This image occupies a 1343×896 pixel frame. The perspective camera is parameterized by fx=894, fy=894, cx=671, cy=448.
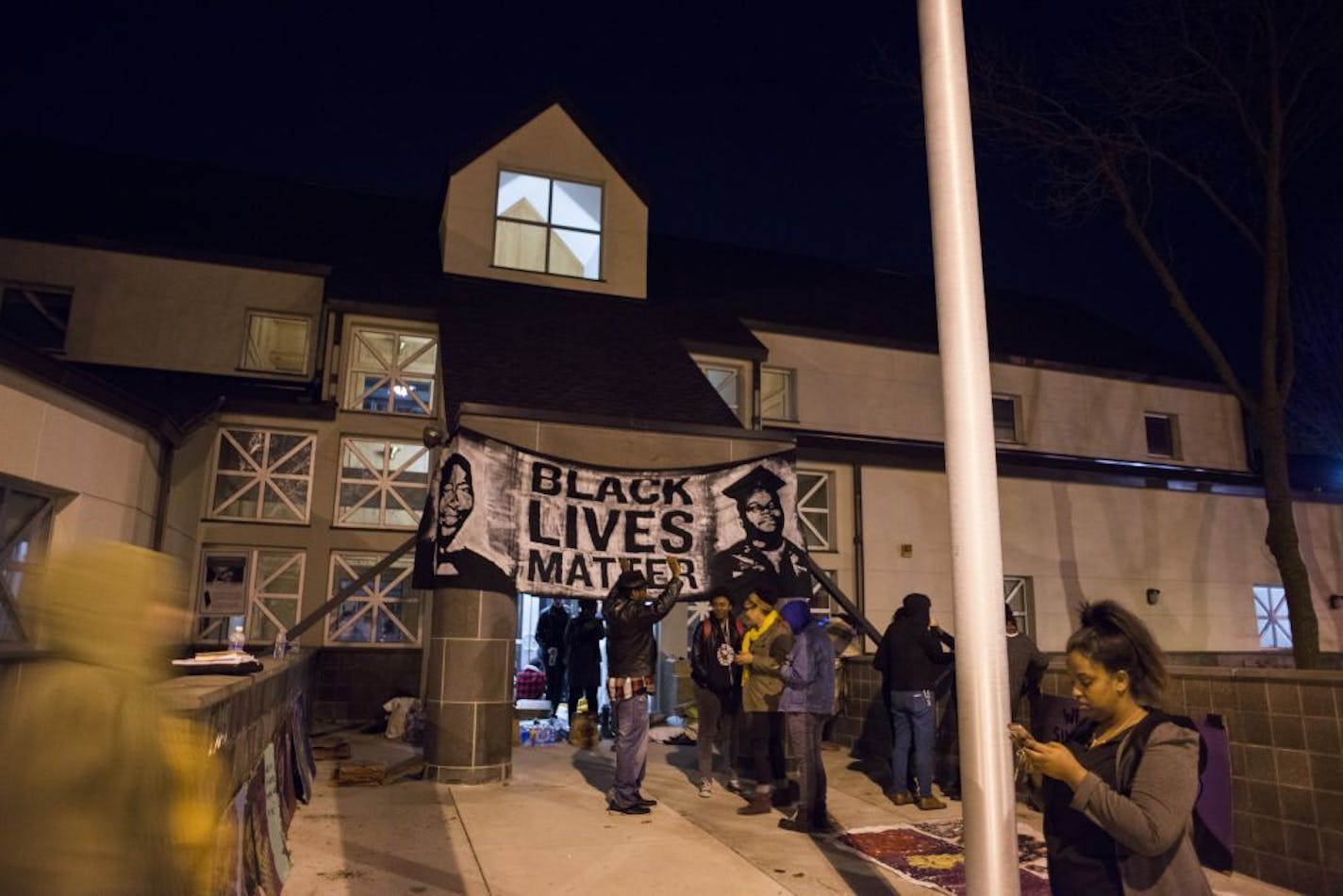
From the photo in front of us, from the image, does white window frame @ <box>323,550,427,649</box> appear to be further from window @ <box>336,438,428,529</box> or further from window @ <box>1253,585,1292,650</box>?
window @ <box>1253,585,1292,650</box>

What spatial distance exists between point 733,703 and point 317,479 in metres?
8.68

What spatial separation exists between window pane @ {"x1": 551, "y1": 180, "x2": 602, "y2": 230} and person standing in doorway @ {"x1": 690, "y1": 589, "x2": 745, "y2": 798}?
10.3 metres

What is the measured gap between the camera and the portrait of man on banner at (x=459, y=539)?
31.8ft

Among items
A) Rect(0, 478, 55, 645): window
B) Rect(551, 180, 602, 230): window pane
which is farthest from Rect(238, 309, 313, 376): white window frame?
Rect(0, 478, 55, 645): window

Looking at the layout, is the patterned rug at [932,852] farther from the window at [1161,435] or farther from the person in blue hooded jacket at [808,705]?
the window at [1161,435]

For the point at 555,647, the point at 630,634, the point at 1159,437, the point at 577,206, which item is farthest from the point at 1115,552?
the point at 630,634

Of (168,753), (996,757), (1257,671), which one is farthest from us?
(1257,671)

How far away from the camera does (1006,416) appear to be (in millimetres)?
20906

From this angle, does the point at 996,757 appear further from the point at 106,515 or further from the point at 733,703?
the point at 106,515

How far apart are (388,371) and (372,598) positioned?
4093 mm

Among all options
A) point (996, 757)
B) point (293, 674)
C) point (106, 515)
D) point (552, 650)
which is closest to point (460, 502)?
point (293, 674)

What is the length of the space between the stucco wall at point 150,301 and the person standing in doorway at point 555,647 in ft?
22.5

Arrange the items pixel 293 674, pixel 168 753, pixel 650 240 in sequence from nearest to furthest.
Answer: pixel 168 753 < pixel 293 674 < pixel 650 240

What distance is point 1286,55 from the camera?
1523cm
